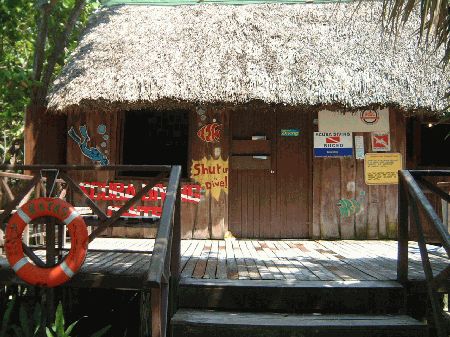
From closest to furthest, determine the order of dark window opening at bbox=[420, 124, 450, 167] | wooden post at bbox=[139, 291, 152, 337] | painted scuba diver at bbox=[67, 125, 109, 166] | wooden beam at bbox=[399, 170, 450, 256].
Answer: wooden beam at bbox=[399, 170, 450, 256] → wooden post at bbox=[139, 291, 152, 337] → painted scuba diver at bbox=[67, 125, 109, 166] → dark window opening at bbox=[420, 124, 450, 167]

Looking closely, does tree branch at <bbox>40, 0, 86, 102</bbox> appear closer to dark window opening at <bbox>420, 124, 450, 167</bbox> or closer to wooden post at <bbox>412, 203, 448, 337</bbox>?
dark window opening at <bbox>420, 124, 450, 167</bbox>

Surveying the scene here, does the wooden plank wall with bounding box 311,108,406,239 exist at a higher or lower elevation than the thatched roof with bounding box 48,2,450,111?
lower

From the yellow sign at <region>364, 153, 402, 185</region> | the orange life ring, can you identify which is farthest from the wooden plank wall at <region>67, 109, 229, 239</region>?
the orange life ring

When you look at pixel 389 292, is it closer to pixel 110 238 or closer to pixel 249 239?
pixel 249 239

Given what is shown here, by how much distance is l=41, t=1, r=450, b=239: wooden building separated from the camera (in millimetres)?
6723

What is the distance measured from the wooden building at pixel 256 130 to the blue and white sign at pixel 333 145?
0.02 m

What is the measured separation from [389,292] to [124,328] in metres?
2.72

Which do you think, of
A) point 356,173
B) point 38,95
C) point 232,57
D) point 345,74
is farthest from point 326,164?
point 38,95

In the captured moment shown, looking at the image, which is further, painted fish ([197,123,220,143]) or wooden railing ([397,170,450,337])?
painted fish ([197,123,220,143])

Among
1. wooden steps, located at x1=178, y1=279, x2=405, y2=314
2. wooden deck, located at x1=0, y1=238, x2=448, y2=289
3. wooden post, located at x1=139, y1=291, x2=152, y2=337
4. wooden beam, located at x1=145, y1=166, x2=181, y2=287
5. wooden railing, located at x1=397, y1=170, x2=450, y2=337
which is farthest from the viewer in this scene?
wooden post, located at x1=139, y1=291, x2=152, y2=337

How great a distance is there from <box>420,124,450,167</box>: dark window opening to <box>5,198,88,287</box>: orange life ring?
615cm

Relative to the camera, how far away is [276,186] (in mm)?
7199

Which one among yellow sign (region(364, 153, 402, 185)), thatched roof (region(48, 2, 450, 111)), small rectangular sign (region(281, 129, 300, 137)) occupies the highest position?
thatched roof (region(48, 2, 450, 111))

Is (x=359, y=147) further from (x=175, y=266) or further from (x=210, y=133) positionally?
(x=175, y=266)
